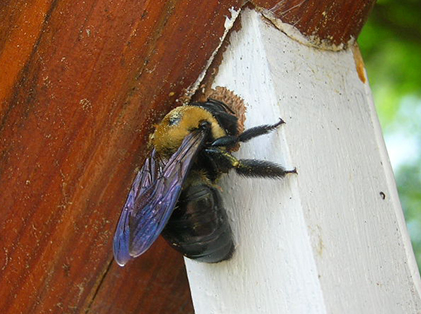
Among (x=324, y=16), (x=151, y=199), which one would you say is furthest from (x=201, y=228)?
(x=324, y=16)

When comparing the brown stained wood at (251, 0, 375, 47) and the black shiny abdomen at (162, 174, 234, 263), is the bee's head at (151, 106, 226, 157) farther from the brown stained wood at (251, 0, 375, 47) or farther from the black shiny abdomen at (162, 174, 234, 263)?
the brown stained wood at (251, 0, 375, 47)

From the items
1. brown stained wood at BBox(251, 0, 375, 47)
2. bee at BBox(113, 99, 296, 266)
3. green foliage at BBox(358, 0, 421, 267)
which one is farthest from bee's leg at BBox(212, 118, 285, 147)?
green foliage at BBox(358, 0, 421, 267)

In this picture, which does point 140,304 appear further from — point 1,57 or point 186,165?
point 1,57

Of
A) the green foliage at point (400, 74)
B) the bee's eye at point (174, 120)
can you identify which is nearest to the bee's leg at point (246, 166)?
the bee's eye at point (174, 120)

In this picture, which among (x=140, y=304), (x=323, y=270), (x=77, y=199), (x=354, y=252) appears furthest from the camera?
(x=140, y=304)

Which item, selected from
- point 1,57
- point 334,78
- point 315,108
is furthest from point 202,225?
point 1,57

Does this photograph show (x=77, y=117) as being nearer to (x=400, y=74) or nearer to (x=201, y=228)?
(x=201, y=228)

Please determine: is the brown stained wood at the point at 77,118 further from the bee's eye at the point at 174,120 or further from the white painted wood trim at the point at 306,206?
the white painted wood trim at the point at 306,206
